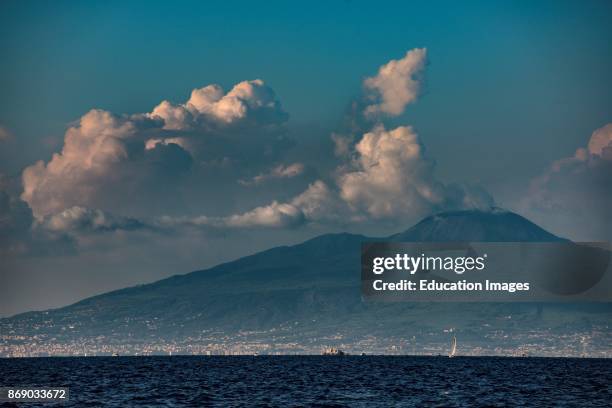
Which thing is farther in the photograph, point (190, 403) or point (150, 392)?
point (150, 392)

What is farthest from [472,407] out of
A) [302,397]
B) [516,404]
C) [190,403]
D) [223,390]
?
[223,390]

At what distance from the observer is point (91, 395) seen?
16038 centimetres

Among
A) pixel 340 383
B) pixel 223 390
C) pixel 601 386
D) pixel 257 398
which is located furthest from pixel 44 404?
pixel 601 386

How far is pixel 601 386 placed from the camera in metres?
197

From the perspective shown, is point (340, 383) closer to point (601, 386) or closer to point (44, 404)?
point (601, 386)

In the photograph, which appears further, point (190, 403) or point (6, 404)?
point (190, 403)

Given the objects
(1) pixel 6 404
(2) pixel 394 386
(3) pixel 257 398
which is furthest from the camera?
(2) pixel 394 386

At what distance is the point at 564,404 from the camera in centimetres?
14825

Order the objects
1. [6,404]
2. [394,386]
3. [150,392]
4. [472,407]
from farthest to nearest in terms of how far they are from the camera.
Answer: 1. [394,386]
2. [150,392]
3. [472,407]
4. [6,404]

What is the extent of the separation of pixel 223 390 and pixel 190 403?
1312 inches

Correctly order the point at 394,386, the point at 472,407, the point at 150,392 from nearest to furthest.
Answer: the point at 472,407
the point at 150,392
the point at 394,386

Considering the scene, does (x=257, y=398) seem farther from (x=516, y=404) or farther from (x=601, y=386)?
(x=601, y=386)

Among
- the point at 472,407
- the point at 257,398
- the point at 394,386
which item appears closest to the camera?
the point at 472,407

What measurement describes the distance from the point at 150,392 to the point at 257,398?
22313 millimetres
